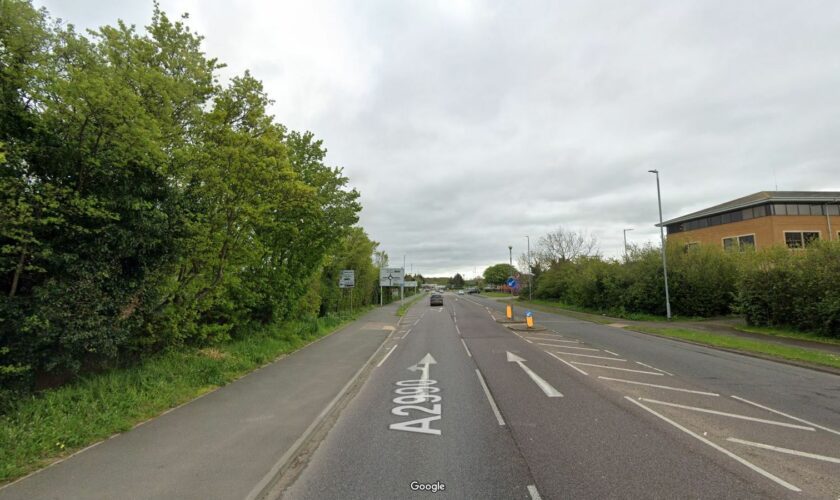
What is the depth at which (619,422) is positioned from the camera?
657 centimetres

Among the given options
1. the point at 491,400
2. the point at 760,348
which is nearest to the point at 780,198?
the point at 760,348

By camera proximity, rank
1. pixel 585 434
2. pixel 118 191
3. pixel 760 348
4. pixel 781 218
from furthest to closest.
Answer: pixel 781 218, pixel 760 348, pixel 118 191, pixel 585 434

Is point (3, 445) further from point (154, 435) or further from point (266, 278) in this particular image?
point (266, 278)

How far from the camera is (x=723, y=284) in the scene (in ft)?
90.1

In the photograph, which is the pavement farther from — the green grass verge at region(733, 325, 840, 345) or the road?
the green grass verge at region(733, 325, 840, 345)

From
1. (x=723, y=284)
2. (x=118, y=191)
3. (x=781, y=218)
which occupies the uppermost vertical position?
(x=781, y=218)

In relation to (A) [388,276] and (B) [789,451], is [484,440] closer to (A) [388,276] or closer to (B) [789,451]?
(B) [789,451]

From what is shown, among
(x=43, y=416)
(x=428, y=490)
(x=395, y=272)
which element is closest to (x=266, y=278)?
(x=43, y=416)

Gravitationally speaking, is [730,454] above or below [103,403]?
below

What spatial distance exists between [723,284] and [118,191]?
108 ft

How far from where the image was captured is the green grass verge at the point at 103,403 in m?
5.27

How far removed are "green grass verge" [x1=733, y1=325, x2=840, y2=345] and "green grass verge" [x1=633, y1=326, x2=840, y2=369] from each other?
88.8 inches

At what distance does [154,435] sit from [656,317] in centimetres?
3025

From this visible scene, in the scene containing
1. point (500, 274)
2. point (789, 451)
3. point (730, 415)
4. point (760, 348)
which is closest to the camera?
point (789, 451)
